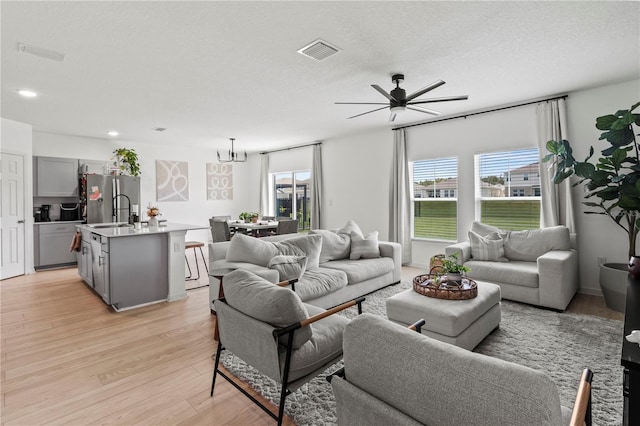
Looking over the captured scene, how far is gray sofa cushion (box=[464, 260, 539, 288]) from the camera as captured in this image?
3.73m

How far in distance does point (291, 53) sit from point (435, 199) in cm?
392

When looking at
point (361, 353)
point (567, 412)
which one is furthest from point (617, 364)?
point (361, 353)

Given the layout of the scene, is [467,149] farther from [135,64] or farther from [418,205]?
[135,64]

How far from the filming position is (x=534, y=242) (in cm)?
423

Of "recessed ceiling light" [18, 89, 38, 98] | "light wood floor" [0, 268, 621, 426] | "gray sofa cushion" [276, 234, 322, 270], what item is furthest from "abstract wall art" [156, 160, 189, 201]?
"gray sofa cushion" [276, 234, 322, 270]

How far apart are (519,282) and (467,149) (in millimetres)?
2477

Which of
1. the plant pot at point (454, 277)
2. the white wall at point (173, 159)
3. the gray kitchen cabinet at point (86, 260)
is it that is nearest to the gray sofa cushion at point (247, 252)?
the plant pot at point (454, 277)

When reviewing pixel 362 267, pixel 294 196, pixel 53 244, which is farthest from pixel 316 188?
pixel 53 244

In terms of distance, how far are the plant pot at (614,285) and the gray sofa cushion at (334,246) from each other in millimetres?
3016

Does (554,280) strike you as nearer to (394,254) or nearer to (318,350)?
(394,254)

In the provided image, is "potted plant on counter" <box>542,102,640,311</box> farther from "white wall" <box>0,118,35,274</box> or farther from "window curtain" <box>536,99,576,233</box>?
"white wall" <box>0,118,35,274</box>

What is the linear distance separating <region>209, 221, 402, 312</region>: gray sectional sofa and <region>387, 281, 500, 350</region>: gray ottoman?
89 centimetres

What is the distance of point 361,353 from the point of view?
1.08 metres

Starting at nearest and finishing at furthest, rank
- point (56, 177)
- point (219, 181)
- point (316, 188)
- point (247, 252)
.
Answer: point (247, 252) < point (56, 177) < point (316, 188) < point (219, 181)
